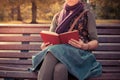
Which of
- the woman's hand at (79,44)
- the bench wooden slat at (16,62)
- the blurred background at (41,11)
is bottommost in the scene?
the bench wooden slat at (16,62)

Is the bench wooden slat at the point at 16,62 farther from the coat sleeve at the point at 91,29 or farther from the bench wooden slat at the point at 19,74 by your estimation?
the coat sleeve at the point at 91,29

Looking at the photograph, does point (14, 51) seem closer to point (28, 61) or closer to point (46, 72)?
point (28, 61)

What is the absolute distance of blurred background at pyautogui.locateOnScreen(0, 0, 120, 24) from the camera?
17.0 ft

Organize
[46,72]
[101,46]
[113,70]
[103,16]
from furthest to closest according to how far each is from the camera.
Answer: [103,16], [101,46], [113,70], [46,72]

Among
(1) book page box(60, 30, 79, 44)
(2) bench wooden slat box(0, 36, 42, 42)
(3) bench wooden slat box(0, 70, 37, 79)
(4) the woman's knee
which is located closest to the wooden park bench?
(2) bench wooden slat box(0, 36, 42, 42)

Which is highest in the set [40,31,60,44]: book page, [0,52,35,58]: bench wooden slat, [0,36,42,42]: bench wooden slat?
[40,31,60,44]: book page

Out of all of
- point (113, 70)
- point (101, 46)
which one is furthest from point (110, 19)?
point (113, 70)

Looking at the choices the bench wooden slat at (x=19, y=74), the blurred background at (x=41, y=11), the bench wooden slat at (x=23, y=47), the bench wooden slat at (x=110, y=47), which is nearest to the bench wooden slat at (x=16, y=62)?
the bench wooden slat at (x=23, y=47)

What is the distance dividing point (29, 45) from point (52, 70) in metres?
1.20

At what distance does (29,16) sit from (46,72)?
7.29 feet

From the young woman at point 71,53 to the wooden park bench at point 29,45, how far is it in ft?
2.12

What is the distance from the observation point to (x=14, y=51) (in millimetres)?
4328

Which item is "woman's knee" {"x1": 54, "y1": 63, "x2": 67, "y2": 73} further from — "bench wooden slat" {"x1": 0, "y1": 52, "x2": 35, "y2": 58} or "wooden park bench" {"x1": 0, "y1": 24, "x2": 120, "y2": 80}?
"bench wooden slat" {"x1": 0, "y1": 52, "x2": 35, "y2": 58}

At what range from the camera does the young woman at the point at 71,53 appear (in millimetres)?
3141
